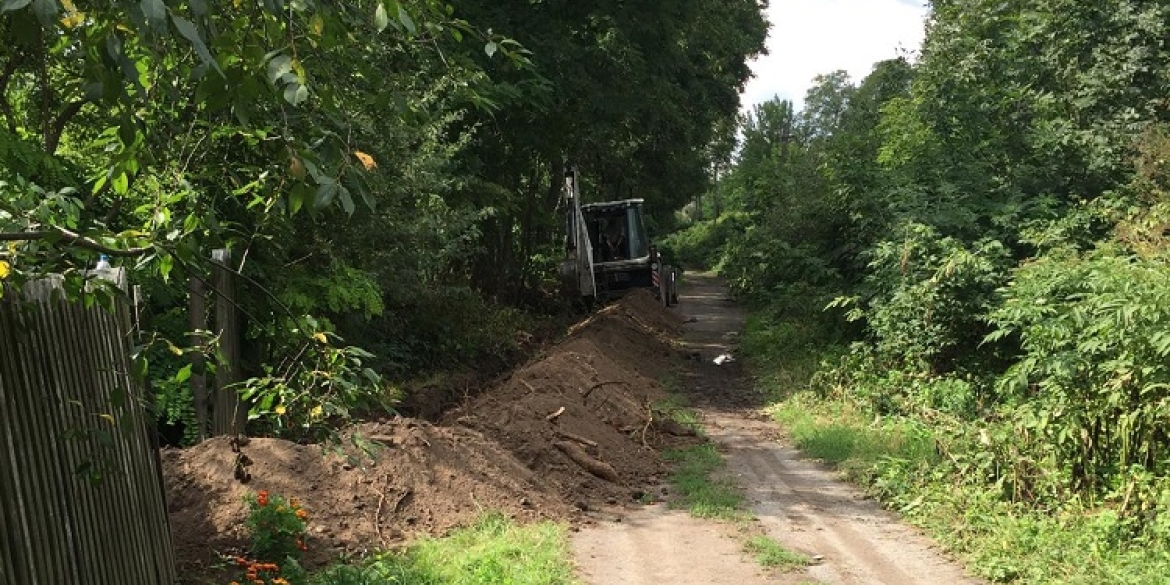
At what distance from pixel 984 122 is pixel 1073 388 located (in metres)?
12.2

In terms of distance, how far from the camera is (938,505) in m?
9.37

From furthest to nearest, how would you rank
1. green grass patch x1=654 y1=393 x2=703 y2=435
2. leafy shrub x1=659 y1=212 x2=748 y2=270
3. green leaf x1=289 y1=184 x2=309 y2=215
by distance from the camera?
leafy shrub x1=659 y1=212 x2=748 y2=270 < green grass patch x1=654 y1=393 x2=703 y2=435 < green leaf x1=289 y1=184 x2=309 y2=215

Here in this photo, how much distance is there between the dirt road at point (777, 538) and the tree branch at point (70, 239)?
5.22 m

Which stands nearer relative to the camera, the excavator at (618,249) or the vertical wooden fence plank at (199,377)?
the vertical wooden fence plank at (199,377)

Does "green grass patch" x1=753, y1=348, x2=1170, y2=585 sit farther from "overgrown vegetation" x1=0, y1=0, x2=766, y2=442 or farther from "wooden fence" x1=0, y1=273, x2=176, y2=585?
"wooden fence" x1=0, y1=273, x2=176, y2=585

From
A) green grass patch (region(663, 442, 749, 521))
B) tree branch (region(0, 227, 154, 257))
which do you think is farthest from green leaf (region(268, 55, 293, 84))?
green grass patch (region(663, 442, 749, 521))

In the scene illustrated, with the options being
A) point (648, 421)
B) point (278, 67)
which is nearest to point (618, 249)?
point (648, 421)

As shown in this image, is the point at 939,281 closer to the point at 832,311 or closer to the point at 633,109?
the point at 832,311

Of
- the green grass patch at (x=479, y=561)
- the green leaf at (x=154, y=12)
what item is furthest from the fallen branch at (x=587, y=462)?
the green leaf at (x=154, y=12)

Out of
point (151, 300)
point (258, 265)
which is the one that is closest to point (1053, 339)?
point (258, 265)

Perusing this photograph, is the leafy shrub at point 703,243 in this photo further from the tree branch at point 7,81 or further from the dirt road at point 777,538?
the tree branch at point 7,81

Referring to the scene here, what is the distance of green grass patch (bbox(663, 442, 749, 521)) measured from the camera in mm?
9648

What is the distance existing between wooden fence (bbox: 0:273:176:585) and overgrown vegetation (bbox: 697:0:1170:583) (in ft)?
20.1

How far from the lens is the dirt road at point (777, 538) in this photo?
773 centimetres
